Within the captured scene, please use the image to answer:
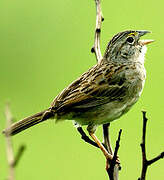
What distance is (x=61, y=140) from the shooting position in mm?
7715

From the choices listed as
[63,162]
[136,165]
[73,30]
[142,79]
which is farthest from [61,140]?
[142,79]

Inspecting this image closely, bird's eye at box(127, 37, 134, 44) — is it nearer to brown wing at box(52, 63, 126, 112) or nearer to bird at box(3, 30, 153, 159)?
bird at box(3, 30, 153, 159)

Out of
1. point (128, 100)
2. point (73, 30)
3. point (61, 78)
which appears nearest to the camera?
point (128, 100)

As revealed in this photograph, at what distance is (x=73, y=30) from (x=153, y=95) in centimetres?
217

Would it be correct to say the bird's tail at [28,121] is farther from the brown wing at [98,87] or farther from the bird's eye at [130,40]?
the bird's eye at [130,40]

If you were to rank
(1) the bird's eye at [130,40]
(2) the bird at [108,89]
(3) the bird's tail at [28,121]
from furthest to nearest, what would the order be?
(1) the bird's eye at [130,40] < (2) the bird at [108,89] < (3) the bird's tail at [28,121]

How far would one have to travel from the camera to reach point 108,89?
4.77 m

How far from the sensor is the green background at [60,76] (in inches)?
290

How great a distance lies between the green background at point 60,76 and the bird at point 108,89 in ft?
5.94

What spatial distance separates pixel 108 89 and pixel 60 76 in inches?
156

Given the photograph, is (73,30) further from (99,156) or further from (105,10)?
(99,156)

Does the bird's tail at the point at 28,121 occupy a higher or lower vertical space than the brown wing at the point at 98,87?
lower

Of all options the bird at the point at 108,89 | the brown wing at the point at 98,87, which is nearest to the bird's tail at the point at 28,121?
the bird at the point at 108,89

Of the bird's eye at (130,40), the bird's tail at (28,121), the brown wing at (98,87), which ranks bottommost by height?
the bird's tail at (28,121)
